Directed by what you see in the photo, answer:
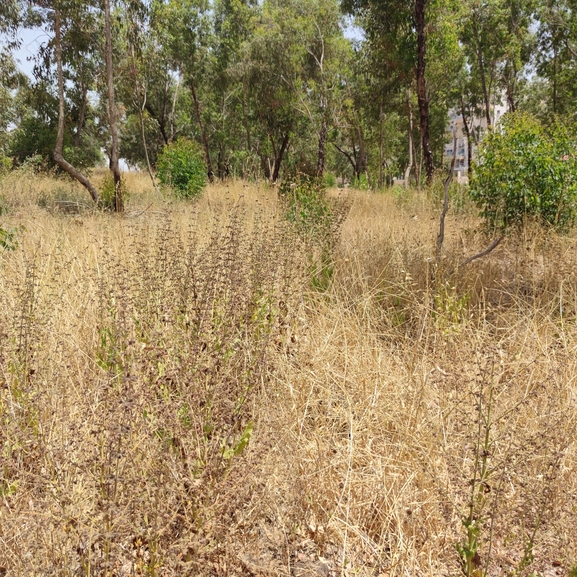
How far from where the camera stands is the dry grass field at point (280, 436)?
139 cm

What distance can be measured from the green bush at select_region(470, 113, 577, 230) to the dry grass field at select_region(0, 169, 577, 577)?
176cm

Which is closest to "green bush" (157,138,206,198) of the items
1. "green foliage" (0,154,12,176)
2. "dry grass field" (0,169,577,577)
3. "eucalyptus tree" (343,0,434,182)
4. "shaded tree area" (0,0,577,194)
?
"shaded tree area" (0,0,577,194)

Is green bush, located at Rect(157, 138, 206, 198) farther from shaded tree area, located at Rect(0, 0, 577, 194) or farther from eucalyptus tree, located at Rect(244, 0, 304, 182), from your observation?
eucalyptus tree, located at Rect(244, 0, 304, 182)

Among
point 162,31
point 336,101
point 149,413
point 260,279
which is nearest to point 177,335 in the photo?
point 149,413

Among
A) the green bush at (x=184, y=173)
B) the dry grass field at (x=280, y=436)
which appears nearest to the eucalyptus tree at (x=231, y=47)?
the green bush at (x=184, y=173)

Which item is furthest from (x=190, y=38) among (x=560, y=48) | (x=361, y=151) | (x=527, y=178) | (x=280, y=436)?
(x=280, y=436)

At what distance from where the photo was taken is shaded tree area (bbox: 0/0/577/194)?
10.6 meters

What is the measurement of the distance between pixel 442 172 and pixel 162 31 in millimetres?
8840

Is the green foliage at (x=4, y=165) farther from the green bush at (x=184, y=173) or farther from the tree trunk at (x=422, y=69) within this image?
the tree trunk at (x=422, y=69)

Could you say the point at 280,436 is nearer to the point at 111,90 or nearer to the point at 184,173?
the point at 111,90

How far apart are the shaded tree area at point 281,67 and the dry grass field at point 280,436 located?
21.6 ft

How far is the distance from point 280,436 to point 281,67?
18.3 metres

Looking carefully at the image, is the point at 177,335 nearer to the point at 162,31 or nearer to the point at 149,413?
the point at 149,413

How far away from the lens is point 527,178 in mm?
5008
